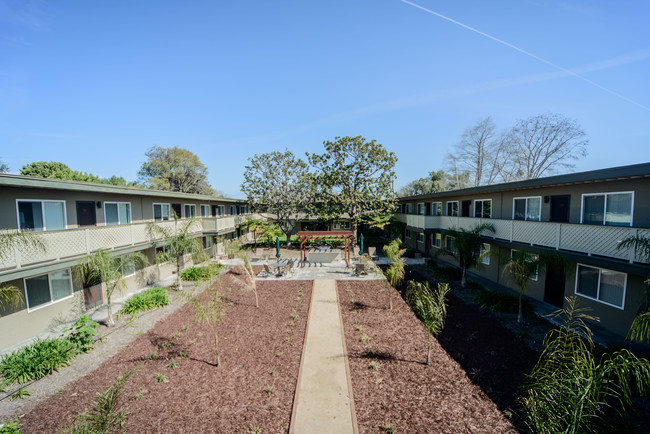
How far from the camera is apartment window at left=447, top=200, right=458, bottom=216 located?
22828mm

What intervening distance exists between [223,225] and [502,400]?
23.5 metres

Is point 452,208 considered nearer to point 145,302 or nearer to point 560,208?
point 560,208

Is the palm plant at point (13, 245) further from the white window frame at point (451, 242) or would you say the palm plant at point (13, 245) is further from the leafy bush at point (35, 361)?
the white window frame at point (451, 242)

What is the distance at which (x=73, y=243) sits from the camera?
11867mm

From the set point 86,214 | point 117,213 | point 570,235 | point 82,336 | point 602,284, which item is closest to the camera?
point 82,336

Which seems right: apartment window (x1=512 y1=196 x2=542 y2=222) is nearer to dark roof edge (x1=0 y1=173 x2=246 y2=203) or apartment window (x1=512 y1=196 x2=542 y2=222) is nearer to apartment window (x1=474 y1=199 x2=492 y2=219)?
apartment window (x1=474 y1=199 x2=492 y2=219)

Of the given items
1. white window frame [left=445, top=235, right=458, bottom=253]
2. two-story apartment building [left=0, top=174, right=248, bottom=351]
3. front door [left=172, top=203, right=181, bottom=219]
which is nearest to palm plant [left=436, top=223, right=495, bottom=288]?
white window frame [left=445, top=235, right=458, bottom=253]

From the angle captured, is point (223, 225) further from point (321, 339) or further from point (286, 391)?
point (286, 391)

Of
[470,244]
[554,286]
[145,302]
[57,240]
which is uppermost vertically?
[57,240]

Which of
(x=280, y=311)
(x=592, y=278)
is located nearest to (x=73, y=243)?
(x=280, y=311)

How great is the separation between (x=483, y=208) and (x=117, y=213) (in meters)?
22.6

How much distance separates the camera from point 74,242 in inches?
469

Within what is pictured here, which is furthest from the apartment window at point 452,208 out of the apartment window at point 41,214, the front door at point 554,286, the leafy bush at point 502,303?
the apartment window at point 41,214

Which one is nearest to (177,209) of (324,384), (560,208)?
(324,384)
